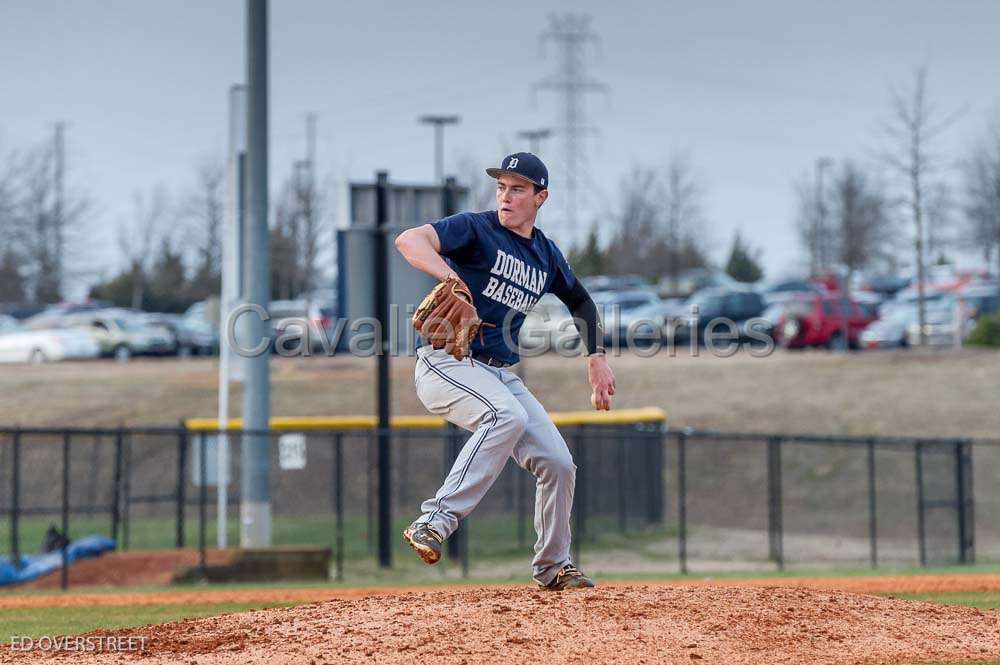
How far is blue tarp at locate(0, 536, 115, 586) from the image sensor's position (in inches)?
591

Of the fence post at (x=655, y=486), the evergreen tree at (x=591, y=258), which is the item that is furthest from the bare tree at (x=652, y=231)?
the fence post at (x=655, y=486)

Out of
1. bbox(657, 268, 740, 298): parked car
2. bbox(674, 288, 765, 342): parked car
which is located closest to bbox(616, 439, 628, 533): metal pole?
bbox(674, 288, 765, 342): parked car

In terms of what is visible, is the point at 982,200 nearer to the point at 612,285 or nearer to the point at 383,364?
the point at 612,285

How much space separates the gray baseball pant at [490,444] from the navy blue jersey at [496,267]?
0.23 metres

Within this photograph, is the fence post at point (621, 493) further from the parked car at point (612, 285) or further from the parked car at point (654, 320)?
the parked car at point (612, 285)

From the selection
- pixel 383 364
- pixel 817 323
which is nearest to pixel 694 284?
pixel 817 323

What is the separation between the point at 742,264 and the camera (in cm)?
7256

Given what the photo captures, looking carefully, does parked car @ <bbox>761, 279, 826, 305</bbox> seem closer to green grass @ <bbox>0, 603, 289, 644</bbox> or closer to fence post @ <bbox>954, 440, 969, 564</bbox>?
fence post @ <bbox>954, 440, 969, 564</bbox>

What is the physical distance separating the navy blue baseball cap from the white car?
35.1 m

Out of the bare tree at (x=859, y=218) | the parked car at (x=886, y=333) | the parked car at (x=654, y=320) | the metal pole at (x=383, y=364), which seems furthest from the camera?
the bare tree at (x=859, y=218)

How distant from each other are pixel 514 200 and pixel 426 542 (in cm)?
180

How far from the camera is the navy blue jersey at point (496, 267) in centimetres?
652

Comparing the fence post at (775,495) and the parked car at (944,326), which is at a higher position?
the parked car at (944,326)

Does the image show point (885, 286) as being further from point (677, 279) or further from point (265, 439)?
point (265, 439)
